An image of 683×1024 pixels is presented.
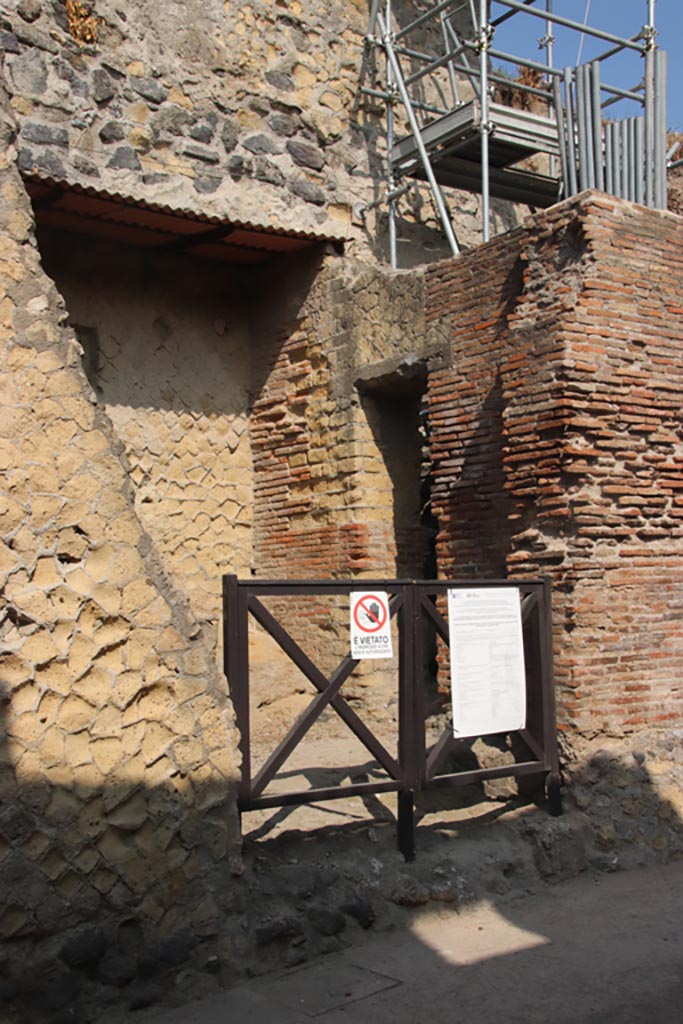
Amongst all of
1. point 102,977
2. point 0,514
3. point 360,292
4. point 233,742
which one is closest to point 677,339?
point 360,292

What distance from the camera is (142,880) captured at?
4273 millimetres

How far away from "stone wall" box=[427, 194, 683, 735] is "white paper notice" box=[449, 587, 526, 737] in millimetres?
514

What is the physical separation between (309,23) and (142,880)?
6.93m

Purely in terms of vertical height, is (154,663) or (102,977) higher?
(154,663)

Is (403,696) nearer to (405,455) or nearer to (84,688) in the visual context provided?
(84,688)

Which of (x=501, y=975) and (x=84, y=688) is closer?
(x=84, y=688)

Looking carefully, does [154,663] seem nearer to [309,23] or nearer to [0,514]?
[0,514]

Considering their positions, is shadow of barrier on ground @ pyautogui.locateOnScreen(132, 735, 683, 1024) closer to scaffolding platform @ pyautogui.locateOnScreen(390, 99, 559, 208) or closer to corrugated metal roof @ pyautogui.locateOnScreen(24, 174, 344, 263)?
corrugated metal roof @ pyautogui.locateOnScreen(24, 174, 344, 263)

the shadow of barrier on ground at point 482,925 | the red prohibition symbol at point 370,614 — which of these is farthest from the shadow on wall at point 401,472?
the red prohibition symbol at point 370,614

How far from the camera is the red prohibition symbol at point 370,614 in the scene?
5.29m

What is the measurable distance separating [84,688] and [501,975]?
7.04ft

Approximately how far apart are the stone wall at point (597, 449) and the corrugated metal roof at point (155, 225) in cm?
203

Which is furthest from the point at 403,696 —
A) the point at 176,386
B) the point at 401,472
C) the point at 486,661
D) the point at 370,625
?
the point at 176,386

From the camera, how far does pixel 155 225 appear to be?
7.80m
